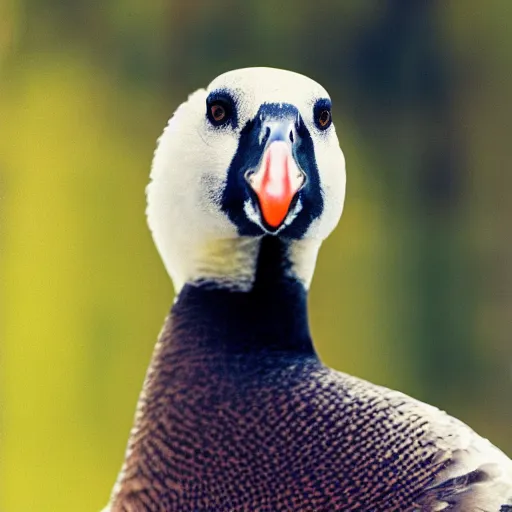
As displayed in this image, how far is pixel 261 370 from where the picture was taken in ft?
2.11

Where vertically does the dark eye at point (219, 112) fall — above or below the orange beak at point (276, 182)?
above

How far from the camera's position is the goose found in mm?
591

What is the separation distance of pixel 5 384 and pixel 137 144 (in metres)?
0.51

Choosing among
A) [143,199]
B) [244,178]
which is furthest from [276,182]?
[143,199]

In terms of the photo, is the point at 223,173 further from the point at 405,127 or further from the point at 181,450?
the point at 405,127

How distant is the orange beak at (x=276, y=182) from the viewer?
570 millimetres

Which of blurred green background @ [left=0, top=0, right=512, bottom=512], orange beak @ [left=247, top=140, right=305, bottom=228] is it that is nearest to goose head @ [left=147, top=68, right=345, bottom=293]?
orange beak @ [left=247, top=140, right=305, bottom=228]

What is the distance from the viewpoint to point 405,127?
192 centimetres

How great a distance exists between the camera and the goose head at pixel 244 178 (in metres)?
0.59

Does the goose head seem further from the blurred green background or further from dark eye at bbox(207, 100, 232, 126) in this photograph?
the blurred green background

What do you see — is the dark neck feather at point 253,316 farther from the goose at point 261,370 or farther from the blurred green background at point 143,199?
the blurred green background at point 143,199

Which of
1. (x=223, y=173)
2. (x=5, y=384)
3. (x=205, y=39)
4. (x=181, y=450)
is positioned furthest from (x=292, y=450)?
(x=205, y=39)

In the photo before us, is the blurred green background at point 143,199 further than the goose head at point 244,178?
Yes

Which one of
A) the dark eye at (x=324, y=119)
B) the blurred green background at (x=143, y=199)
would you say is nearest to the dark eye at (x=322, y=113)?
the dark eye at (x=324, y=119)
